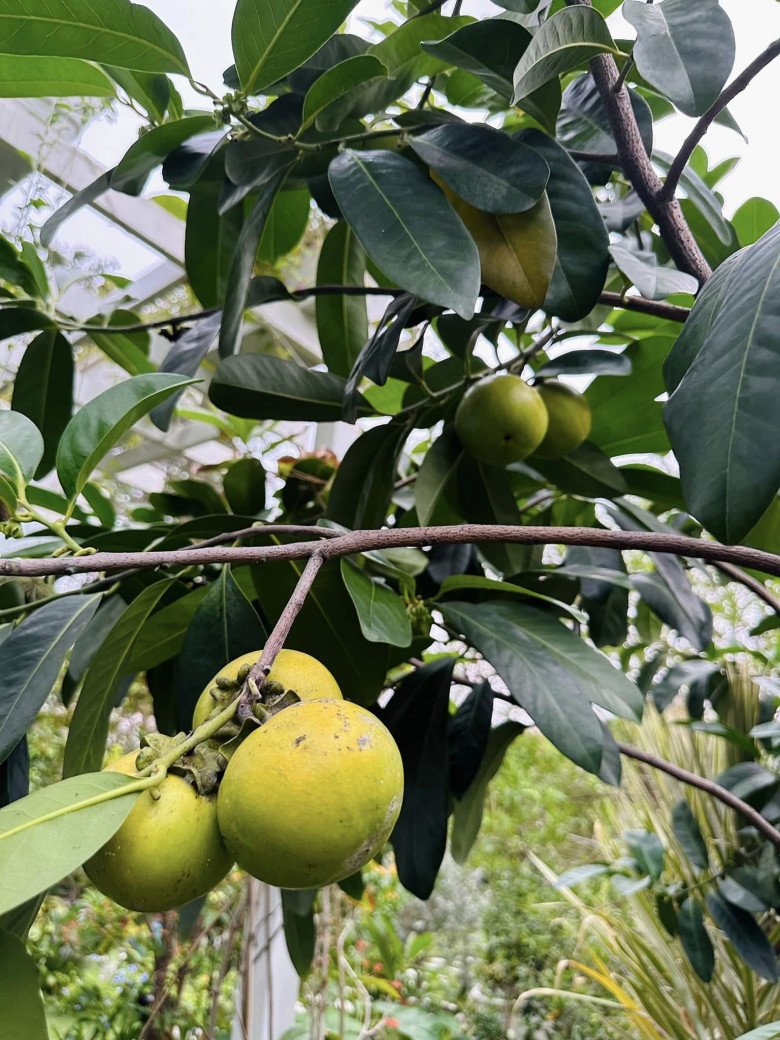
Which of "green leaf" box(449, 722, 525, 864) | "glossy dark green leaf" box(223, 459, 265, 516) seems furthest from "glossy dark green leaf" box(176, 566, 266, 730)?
"green leaf" box(449, 722, 525, 864)

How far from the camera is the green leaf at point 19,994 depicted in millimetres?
263

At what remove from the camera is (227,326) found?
630 millimetres

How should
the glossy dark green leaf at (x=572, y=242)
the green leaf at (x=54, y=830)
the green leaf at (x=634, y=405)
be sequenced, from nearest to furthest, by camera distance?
1. the green leaf at (x=54, y=830)
2. the glossy dark green leaf at (x=572, y=242)
3. the green leaf at (x=634, y=405)

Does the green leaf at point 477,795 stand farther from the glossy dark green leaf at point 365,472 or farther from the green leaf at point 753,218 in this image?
the green leaf at point 753,218

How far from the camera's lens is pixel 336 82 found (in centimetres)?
50

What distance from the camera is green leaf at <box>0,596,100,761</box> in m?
0.45

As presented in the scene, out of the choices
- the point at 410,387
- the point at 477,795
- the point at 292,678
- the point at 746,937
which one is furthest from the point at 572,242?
the point at 746,937

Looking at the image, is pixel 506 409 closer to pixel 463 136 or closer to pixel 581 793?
pixel 463 136

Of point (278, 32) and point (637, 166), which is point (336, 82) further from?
point (637, 166)

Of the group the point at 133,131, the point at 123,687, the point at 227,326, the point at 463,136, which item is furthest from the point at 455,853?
the point at 133,131

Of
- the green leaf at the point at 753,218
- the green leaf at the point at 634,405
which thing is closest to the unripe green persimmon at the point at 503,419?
the green leaf at the point at 634,405

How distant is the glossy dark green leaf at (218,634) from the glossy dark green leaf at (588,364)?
15.2 inches

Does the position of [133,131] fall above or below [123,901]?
above

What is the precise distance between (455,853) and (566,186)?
738 mm
